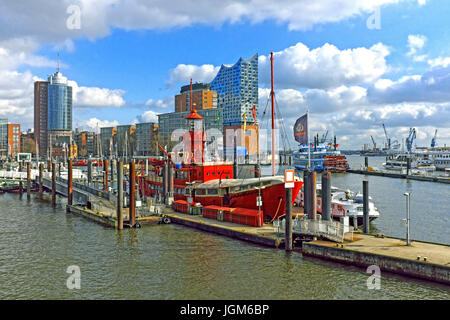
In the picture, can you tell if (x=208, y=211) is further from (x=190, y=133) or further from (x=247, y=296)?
(x=247, y=296)

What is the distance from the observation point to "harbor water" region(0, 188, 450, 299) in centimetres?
1994

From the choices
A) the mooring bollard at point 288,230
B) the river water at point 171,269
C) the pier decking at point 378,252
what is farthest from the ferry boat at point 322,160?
the mooring bollard at point 288,230

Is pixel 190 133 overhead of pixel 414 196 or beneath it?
overhead

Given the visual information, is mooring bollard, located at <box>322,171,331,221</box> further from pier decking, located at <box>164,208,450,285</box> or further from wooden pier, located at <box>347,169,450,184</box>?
wooden pier, located at <box>347,169,450,184</box>

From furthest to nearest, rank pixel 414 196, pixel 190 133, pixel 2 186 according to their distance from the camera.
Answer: pixel 2 186, pixel 414 196, pixel 190 133

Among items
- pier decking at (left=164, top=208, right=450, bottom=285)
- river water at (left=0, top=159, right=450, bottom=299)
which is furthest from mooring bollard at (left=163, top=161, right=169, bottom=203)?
pier decking at (left=164, top=208, right=450, bottom=285)

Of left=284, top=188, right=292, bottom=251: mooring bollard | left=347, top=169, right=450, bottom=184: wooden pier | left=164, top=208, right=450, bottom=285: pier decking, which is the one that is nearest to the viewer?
left=164, top=208, right=450, bottom=285: pier decking

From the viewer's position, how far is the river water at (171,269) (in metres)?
20.0

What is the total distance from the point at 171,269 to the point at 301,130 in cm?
1501

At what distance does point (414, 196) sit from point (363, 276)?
49401 millimetres

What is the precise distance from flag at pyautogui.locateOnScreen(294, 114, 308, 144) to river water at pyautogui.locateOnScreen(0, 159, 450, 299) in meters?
9.07

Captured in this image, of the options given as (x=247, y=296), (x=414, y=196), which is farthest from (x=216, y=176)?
(x=414, y=196)
